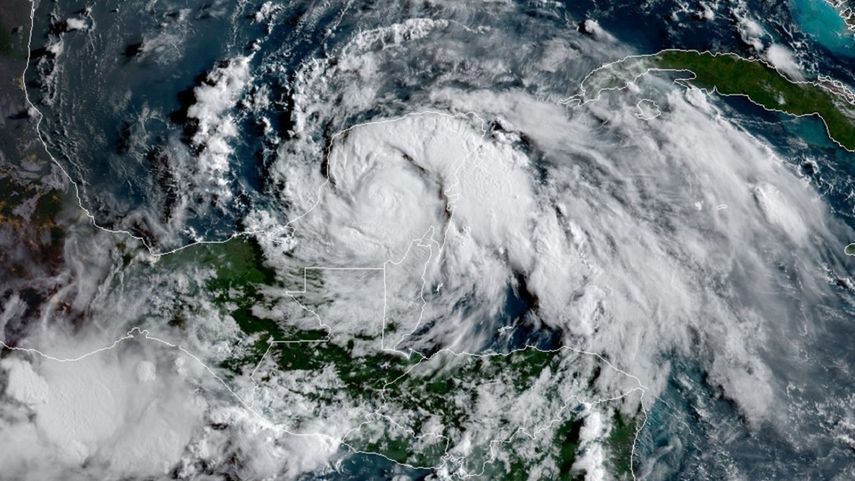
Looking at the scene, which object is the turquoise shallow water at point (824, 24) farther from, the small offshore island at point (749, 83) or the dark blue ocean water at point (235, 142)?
the dark blue ocean water at point (235, 142)

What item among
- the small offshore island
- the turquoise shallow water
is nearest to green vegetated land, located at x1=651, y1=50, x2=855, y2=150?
the small offshore island

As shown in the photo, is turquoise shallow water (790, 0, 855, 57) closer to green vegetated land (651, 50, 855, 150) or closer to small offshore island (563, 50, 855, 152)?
small offshore island (563, 50, 855, 152)

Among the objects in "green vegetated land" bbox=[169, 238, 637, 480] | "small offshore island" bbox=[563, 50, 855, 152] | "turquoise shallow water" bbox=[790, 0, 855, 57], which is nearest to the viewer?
"green vegetated land" bbox=[169, 238, 637, 480]

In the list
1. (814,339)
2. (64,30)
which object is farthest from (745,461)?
(64,30)

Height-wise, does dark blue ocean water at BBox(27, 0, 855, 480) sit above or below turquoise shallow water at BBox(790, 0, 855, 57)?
below

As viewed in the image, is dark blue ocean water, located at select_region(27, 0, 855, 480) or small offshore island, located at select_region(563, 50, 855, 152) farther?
small offshore island, located at select_region(563, 50, 855, 152)

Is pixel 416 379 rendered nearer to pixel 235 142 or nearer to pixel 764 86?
pixel 235 142

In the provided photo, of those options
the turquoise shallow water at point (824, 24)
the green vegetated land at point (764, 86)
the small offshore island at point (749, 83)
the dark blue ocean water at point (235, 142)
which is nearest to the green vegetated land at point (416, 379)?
the dark blue ocean water at point (235, 142)

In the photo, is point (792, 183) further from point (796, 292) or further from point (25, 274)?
point (25, 274)
